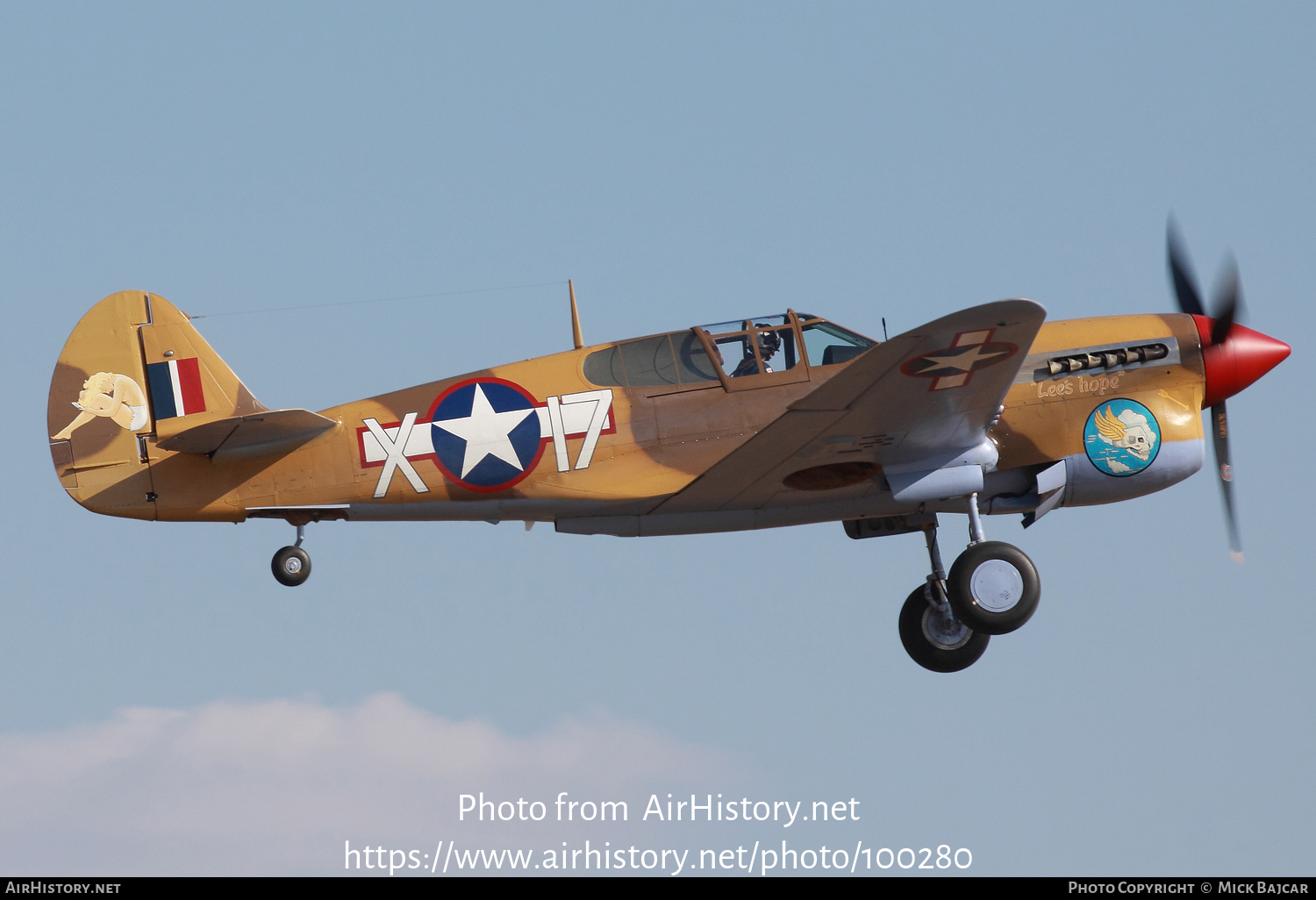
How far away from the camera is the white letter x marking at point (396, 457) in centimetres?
1138

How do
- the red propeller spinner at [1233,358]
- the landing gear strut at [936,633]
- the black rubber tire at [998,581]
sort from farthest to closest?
1. the landing gear strut at [936,633]
2. the red propeller spinner at [1233,358]
3. the black rubber tire at [998,581]

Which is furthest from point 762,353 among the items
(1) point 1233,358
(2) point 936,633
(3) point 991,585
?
(1) point 1233,358

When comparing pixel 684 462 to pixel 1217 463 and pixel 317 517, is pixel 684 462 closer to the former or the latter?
pixel 317 517

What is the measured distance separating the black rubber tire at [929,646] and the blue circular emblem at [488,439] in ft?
12.0

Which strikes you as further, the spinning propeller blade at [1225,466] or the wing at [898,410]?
the spinning propeller blade at [1225,466]

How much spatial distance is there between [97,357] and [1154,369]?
828cm

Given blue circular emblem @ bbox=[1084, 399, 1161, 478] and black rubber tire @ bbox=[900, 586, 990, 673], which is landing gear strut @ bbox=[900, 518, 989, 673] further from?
blue circular emblem @ bbox=[1084, 399, 1161, 478]

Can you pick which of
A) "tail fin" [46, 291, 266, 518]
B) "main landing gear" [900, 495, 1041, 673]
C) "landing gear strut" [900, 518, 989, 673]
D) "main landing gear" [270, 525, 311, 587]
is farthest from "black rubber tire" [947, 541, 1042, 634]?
"tail fin" [46, 291, 266, 518]

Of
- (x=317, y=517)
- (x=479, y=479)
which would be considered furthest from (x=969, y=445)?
(x=317, y=517)

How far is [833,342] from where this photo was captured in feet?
38.1

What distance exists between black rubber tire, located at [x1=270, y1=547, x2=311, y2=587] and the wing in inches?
105

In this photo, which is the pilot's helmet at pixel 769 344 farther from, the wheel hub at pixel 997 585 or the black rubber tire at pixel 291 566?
the black rubber tire at pixel 291 566

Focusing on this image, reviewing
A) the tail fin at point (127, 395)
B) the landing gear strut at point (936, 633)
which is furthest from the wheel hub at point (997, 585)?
the tail fin at point (127, 395)

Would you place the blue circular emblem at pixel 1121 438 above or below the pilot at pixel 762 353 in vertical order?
below
